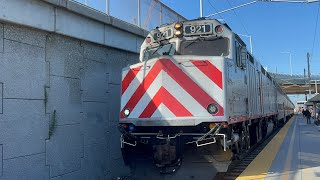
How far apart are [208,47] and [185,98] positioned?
1.41m

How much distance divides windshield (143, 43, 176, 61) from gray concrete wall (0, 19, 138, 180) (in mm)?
947

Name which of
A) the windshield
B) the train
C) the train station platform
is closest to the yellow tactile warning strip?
the train station platform

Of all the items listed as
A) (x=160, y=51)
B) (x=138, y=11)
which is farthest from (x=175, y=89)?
(x=138, y=11)

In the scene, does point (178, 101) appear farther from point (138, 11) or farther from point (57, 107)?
point (138, 11)

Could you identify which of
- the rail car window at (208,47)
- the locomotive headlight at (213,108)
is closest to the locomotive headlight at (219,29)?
the rail car window at (208,47)

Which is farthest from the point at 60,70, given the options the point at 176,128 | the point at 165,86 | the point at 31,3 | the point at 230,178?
the point at 230,178

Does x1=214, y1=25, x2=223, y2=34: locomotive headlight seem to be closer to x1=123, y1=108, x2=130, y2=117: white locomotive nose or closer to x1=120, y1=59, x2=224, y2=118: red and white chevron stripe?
x1=120, y1=59, x2=224, y2=118: red and white chevron stripe

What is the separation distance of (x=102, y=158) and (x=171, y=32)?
3.15m

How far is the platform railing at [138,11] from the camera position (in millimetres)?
8730

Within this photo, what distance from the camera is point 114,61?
9156mm

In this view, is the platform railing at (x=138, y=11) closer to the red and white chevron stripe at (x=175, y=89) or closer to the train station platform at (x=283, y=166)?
the red and white chevron stripe at (x=175, y=89)

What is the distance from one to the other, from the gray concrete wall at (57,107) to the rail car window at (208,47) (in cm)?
207

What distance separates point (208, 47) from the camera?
7.85 meters

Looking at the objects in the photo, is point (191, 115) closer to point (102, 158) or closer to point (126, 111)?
point (126, 111)
